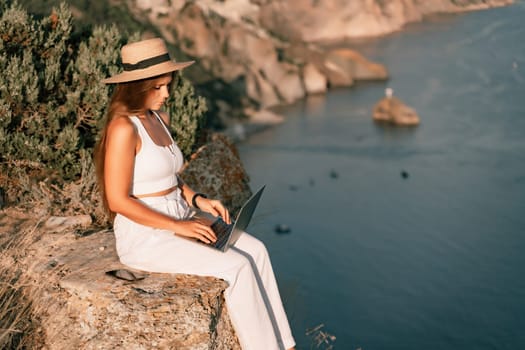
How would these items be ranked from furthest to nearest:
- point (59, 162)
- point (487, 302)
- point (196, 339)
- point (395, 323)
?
point (487, 302) → point (395, 323) → point (59, 162) → point (196, 339)

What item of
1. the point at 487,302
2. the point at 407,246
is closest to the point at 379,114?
the point at 407,246

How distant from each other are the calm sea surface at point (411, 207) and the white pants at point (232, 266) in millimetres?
3796

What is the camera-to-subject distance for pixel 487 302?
803 inches

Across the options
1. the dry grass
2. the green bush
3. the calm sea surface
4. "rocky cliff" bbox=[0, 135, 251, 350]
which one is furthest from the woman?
the calm sea surface

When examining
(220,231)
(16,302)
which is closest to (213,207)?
(220,231)

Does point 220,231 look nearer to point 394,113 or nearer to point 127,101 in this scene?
point 127,101

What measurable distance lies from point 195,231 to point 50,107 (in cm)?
359

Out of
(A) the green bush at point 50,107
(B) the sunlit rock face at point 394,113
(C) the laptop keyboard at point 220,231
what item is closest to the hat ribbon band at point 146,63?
(C) the laptop keyboard at point 220,231

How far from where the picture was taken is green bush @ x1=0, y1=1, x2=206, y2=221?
651cm

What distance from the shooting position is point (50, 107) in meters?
6.88

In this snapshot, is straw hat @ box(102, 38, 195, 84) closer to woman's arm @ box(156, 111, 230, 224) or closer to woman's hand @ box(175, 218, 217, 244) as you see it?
woman's arm @ box(156, 111, 230, 224)

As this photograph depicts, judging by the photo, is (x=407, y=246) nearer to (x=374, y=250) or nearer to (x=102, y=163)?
(x=374, y=250)

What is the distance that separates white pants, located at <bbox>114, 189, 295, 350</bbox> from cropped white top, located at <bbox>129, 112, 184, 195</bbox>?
89 millimetres

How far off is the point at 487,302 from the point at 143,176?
61.5 feet
